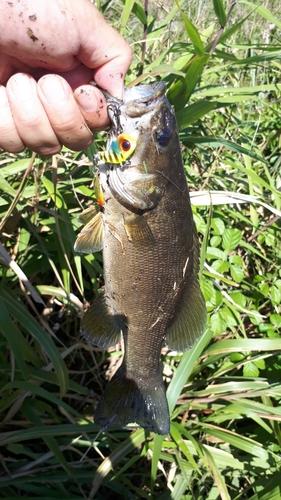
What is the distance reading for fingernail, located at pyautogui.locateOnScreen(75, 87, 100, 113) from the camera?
1229 mm

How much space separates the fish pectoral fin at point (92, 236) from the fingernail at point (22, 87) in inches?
17.1

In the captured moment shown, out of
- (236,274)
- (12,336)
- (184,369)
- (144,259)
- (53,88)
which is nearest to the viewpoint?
(53,88)

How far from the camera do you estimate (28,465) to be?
185 cm

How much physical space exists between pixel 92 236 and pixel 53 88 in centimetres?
50

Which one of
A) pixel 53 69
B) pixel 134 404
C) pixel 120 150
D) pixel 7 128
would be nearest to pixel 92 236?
pixel 120 150

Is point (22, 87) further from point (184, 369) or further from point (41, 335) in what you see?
point (184, 369)

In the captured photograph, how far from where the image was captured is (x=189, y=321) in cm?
159

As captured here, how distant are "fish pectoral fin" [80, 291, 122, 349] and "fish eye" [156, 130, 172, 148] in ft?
1.90

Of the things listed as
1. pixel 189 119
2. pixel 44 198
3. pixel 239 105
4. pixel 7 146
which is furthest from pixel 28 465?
pixel 239 105

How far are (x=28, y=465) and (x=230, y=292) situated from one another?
1.23 metres


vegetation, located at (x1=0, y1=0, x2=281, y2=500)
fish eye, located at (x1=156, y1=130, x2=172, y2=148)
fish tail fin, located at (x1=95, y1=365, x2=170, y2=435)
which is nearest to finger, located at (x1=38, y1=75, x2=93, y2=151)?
fish eye, located at (x1=156, y1=130, x2=172, y2=148)

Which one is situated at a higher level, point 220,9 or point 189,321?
point 220,9

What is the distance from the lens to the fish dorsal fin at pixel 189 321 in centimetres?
156

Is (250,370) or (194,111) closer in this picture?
(194,111)
